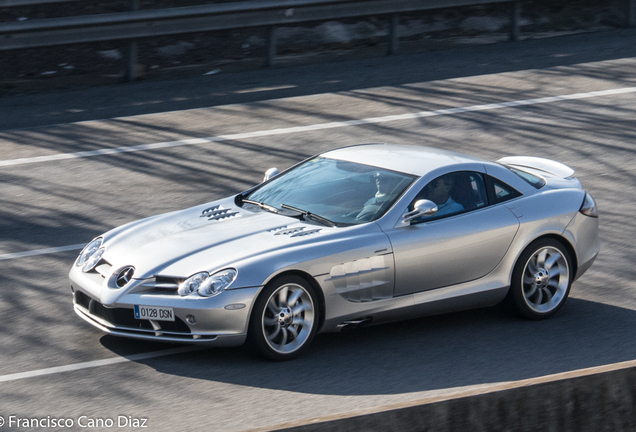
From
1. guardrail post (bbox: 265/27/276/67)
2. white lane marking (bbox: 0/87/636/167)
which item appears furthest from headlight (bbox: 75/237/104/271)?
guardrail post (bbox: 265/27/276/67)

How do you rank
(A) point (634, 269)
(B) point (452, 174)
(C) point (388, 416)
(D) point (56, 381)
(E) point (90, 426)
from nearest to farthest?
(C) point (388, 416) → (E) point (90, 426) → (D) point (56, 381) → (B) point (452, 174) → (A) point (634, 269)

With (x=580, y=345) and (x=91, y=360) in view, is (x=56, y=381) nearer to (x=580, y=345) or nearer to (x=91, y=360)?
(x=91, y=360)

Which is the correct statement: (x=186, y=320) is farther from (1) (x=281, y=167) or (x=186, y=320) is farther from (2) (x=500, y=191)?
(1) (x=281, y=167)

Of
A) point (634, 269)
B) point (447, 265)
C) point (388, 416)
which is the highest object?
point (388, 416)

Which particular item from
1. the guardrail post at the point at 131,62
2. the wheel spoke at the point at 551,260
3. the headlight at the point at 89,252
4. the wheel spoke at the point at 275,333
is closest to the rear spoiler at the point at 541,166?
the wheel spoke at the point at 551,260

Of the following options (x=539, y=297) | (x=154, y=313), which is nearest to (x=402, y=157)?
(x=539, y=297)

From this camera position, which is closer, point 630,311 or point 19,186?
point 630,311

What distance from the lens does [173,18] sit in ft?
48.3

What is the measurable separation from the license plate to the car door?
68.3 inches

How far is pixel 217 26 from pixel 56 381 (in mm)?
9481

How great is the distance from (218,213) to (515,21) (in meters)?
10.8

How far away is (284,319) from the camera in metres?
6.61

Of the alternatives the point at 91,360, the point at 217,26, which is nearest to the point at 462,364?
the point at 91,360

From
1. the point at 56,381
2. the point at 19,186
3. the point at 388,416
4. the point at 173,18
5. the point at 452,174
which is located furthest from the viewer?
the point at 173,18
